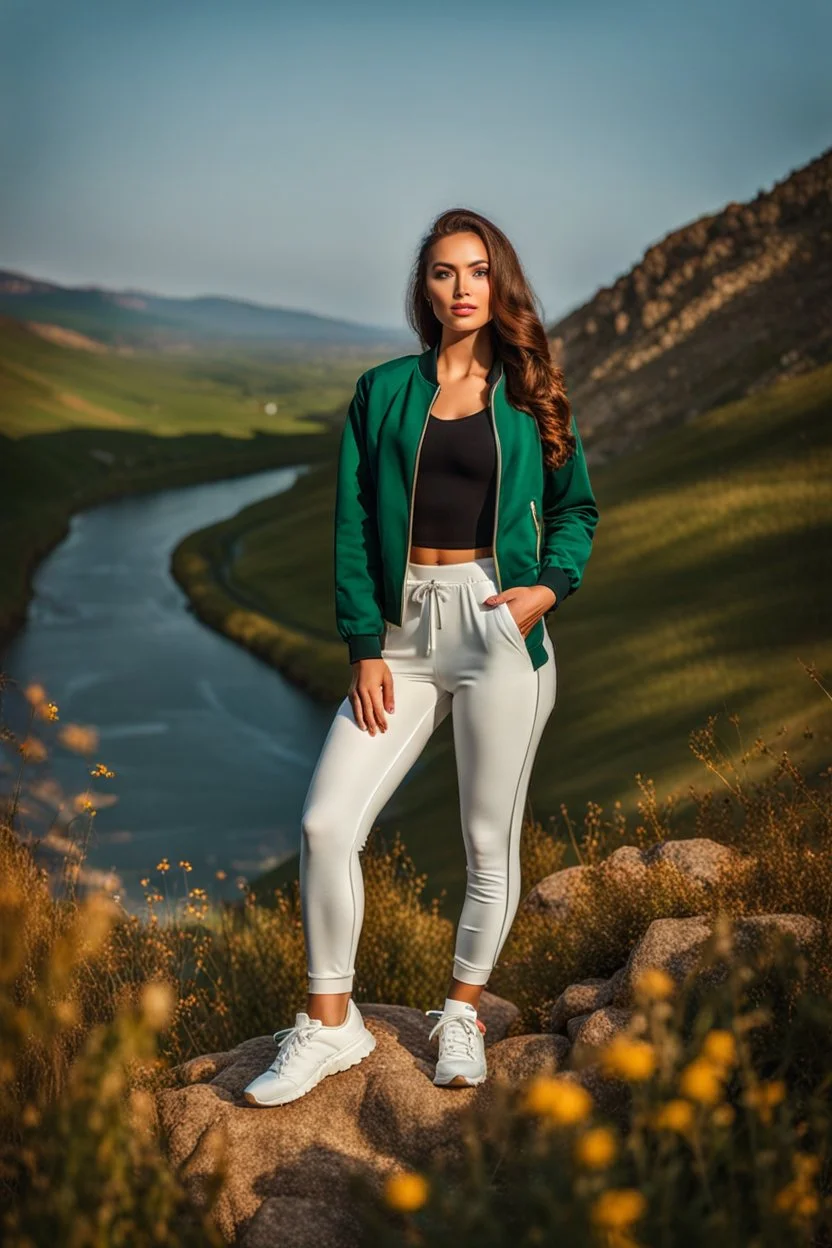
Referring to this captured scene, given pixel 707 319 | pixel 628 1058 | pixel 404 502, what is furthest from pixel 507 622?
pixel 707 319

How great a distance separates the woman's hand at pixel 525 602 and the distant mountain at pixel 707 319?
32.4 meters

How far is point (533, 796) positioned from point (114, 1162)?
14.6 m

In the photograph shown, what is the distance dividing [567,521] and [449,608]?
2.18 feet

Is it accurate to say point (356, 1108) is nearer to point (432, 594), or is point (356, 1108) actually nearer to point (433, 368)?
point (432, 594)

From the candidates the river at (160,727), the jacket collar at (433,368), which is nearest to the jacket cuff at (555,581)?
the jacket collar at (433,368)

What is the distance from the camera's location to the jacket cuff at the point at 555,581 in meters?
4.69

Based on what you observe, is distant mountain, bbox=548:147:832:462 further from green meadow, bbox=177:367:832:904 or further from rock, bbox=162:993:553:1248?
rock, bbox=162:993:553:1248

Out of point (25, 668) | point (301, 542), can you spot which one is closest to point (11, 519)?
point (301, 542)

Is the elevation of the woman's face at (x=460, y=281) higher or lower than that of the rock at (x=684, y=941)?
higher

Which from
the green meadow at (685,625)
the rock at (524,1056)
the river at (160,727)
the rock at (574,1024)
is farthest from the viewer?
the river at (160,727)

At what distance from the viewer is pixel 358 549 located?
477cm

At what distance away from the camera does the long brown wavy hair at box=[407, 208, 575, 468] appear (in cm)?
460

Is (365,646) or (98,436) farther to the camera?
(98,436)

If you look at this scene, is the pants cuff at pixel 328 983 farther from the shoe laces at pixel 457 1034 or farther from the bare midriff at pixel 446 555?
the bare midriff at pixel 446 555
